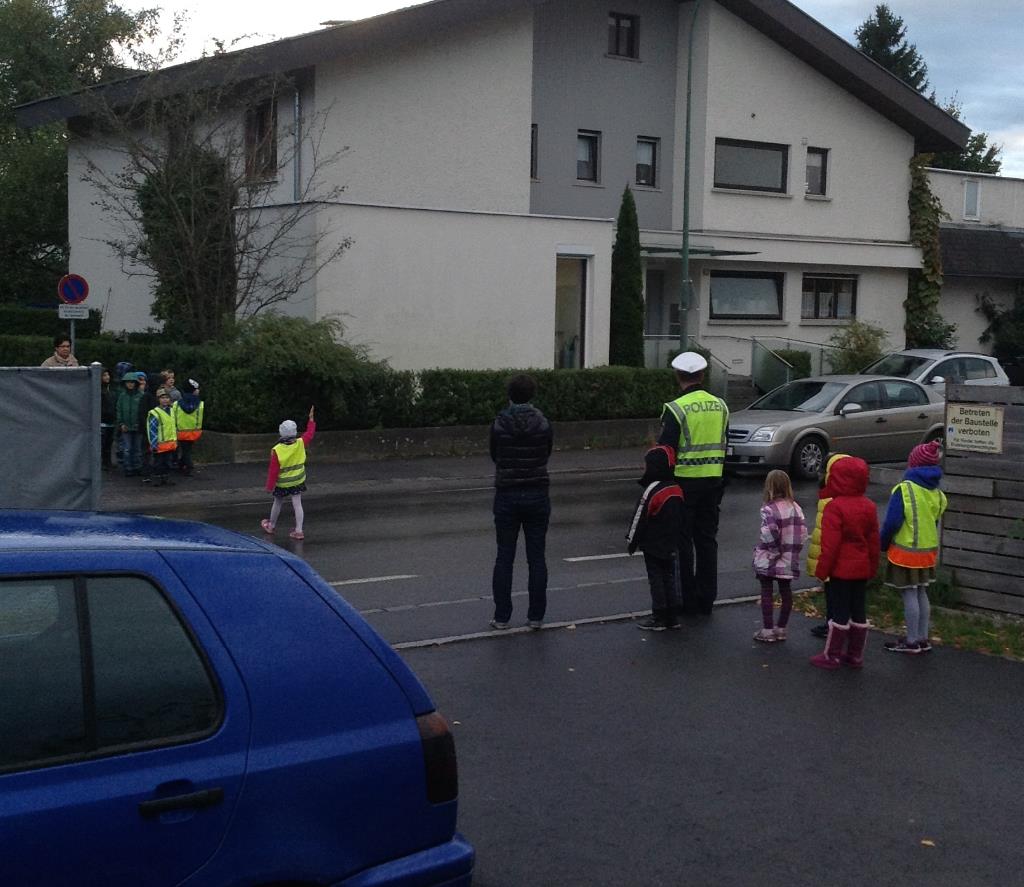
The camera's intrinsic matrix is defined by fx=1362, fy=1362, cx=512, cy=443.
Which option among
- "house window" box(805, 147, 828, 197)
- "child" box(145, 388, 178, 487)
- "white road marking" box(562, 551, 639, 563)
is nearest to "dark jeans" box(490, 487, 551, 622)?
"white road marking" box(562, 551, 639, 563)

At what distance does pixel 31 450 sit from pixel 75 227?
26.9m

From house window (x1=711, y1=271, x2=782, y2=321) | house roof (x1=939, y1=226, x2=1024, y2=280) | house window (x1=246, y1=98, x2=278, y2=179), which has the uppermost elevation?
house window (x1=246, y1=98, x2=278, y2=179)

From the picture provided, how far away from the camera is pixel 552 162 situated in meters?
30.8

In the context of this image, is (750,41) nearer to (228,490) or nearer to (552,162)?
(552,162)

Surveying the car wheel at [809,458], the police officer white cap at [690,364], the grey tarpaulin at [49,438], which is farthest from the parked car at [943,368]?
the grey tarpaulin at [49,438]

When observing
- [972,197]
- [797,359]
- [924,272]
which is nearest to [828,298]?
[924,272]

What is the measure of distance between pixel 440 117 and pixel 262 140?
361 centimetres

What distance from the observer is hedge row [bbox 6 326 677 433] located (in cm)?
2073

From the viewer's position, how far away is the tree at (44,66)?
42675 mm

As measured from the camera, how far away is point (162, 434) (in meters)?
18.2

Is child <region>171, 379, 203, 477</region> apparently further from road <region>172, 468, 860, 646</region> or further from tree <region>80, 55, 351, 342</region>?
tree <region>80, 55, 351, 342</region>

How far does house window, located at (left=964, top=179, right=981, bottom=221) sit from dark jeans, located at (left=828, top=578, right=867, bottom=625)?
1285 inches

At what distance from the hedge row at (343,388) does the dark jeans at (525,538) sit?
38.8 ft

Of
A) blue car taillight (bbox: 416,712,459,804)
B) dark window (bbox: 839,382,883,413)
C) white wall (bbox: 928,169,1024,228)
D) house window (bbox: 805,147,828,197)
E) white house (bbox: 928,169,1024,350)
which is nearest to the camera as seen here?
blue car taillight (bbox: 416,712,459,804)
